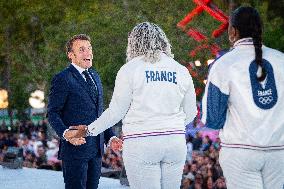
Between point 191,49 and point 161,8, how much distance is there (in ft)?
10.5

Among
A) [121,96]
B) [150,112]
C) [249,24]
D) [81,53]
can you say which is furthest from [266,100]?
[81,53]

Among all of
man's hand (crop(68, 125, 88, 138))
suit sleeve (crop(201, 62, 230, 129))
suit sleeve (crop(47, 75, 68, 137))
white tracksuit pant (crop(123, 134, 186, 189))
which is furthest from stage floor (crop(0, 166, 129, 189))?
suit sleeve (crop(201, 62, 230, 129))

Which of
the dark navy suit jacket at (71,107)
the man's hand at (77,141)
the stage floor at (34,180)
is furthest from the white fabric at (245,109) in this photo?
the stage floor at (34,180)

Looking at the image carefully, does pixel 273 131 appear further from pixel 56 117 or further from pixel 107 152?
pixel 107 152

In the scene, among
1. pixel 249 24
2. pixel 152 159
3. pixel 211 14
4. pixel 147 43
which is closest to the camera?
pixel 249 24

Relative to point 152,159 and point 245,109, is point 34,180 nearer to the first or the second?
point 152,159

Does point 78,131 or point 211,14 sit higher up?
point 211,14

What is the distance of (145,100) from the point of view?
4.04 m

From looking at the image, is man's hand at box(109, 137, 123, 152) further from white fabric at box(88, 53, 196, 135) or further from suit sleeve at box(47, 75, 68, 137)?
white fabric at box(88, 53, 196, 135)

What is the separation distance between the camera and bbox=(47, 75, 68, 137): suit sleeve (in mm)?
4832

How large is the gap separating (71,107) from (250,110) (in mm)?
1744

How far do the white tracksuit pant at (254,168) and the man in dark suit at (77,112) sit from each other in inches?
59.6

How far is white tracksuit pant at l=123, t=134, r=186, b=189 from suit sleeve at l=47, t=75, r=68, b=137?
0.90 m

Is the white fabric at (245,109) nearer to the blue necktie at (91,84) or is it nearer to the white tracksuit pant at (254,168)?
the white tracksuit pant at (254,168)
